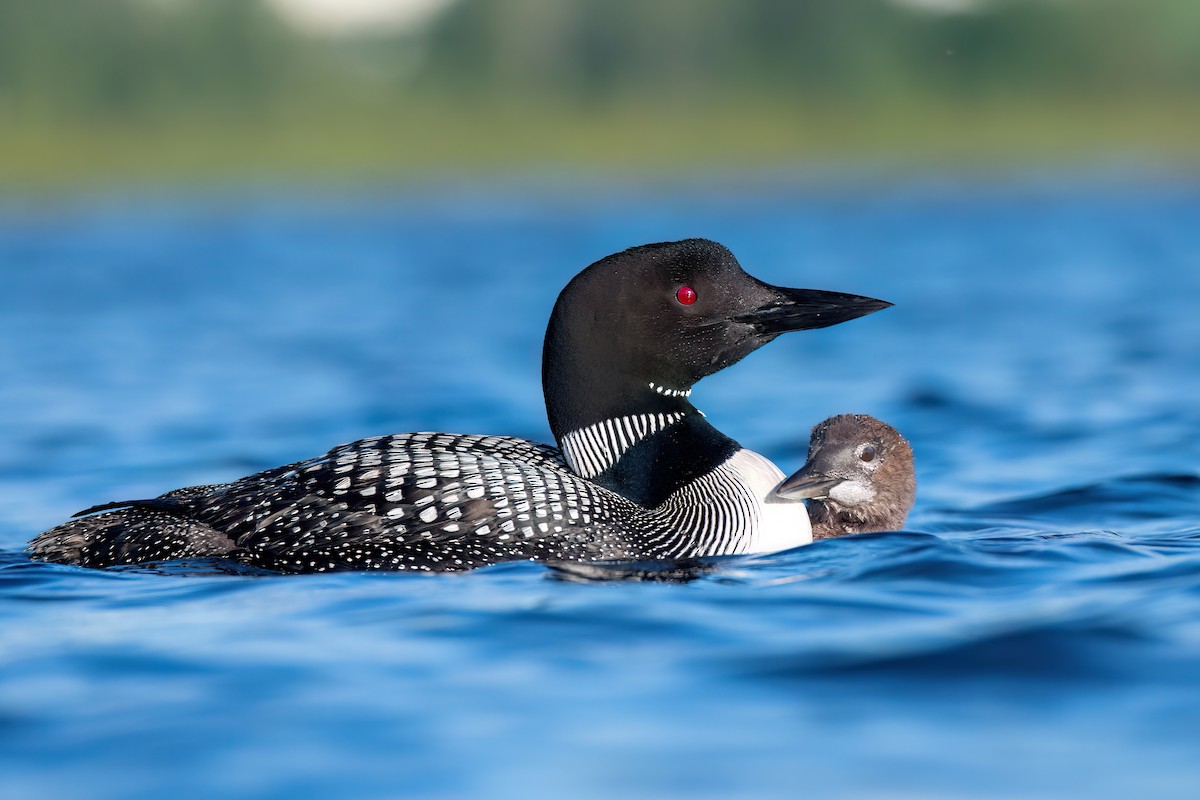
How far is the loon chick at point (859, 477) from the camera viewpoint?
5285 millimetres

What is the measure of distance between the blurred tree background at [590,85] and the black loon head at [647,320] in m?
53.7

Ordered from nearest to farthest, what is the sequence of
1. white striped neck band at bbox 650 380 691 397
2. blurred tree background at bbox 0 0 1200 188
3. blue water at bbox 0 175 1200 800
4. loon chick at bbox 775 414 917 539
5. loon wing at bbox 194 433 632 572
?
blue water at bbox 0 175 1200 800 → loon wing at bbox 194 433 632 572 → white striped neck band at bbox 650 380 691 397 → loon chick at bbox 775 414 917 539 → blurred tree background at bbox 0 0 1200 188

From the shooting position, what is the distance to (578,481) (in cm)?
471

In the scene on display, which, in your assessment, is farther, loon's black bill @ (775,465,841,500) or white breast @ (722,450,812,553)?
loon's black bill @ (775,465,841,500)

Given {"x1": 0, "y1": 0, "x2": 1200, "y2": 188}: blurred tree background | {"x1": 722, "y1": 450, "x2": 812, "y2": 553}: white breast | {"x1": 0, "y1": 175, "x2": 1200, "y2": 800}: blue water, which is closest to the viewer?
{"x1": 0, "y1": 175, "x2": 1200, "y2": 800}: blue water

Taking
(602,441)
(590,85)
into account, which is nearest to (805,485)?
(602,441)

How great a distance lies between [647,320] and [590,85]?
9575 centimetres

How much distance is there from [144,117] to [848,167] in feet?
159

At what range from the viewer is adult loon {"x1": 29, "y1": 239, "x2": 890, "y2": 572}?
449 centimetres

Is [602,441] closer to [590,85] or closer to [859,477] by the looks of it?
[859,477]

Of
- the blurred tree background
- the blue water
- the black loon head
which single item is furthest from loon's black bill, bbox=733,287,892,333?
the blurred tree background

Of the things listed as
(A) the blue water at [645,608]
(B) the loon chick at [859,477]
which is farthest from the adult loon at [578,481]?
(B) the loon chick at [859,477]

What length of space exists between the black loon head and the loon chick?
20.7 inches

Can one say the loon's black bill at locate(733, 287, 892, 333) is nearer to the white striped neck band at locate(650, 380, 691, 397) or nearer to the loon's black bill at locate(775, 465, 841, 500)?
the white striped neck band at locate(650, 380, 691, 397)
